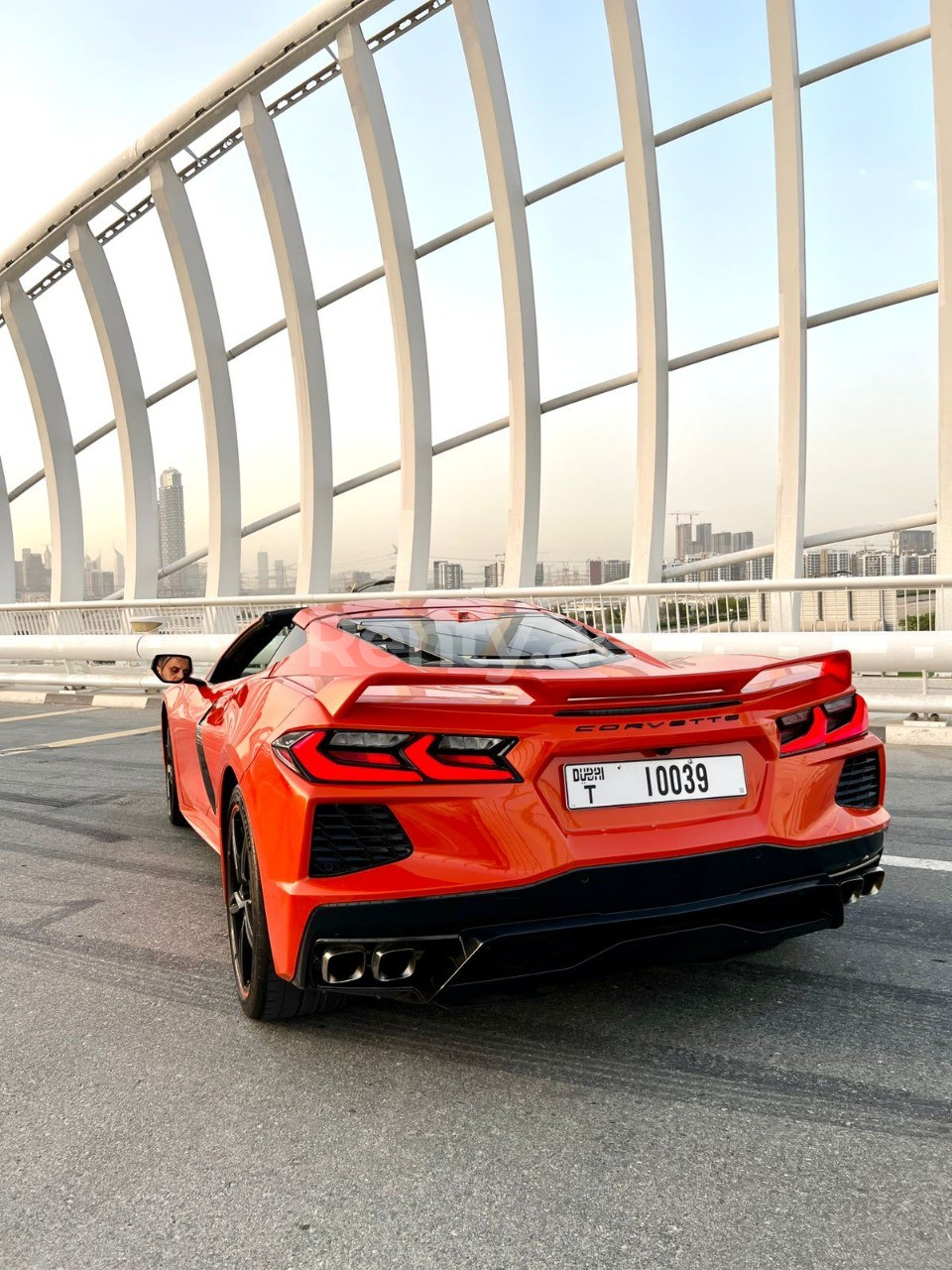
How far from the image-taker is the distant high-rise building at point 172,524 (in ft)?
57.6

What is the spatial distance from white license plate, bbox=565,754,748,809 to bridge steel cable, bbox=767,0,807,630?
31.4 ft

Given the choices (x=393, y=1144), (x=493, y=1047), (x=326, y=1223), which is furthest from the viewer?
(x=493, y=1047)

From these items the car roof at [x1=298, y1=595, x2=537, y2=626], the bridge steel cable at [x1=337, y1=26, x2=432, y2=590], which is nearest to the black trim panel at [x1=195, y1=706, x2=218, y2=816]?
the car roof at [x1=298, y1=595, x2=537, y2=626]

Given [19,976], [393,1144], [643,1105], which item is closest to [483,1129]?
[393,1144]

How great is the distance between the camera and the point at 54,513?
61.0 feet

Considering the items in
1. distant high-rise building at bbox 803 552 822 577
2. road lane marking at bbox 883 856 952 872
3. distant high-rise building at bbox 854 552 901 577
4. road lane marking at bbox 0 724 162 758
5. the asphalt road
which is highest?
distant high-rise building at bbox 803 552 822 577

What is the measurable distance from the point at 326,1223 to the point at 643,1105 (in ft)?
2.61

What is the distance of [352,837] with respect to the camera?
2510 millimetres

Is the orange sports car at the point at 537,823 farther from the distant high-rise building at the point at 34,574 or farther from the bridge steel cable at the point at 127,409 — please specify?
the distant high-rise building at the point at 34,574

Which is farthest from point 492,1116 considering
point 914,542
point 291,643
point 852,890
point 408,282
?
point 408,282

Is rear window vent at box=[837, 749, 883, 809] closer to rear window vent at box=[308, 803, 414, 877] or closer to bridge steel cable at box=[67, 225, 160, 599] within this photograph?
rear window vent at box=[308, 803, 414, 877]

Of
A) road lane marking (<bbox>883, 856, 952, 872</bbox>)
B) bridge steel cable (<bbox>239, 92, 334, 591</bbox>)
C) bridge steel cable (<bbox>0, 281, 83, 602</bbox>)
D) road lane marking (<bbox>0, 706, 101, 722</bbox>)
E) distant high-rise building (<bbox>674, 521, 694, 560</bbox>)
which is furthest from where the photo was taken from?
bridge steel cable (<bbox>0, 281, 83, 602</bbox>)

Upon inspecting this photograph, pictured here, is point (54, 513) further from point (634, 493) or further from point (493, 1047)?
point (493, 1047)

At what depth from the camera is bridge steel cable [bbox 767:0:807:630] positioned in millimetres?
11297
